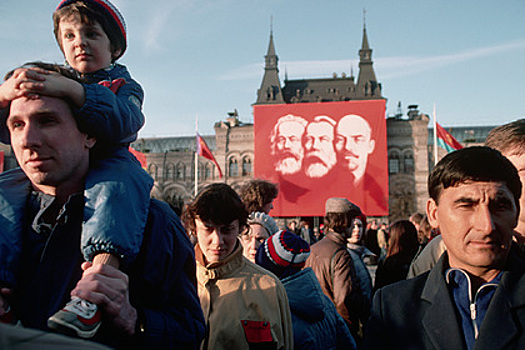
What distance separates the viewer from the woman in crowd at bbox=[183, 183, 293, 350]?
2.03 meters

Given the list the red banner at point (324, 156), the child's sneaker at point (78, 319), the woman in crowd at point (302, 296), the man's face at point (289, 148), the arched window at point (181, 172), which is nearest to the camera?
the child's sneaker at point (78, 319)

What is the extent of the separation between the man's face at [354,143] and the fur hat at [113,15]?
88.8ft

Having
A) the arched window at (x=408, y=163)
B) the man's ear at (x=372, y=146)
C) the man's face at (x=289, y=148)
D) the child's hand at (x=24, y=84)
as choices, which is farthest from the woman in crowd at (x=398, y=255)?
the arched window at (x=408, y=163)

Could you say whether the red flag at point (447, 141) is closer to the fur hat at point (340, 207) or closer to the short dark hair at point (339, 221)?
the fur hat at point (340, 207)

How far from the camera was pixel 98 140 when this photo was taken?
1401mm

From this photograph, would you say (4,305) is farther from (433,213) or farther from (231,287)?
(433,213)

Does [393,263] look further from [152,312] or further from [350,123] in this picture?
[350,123]

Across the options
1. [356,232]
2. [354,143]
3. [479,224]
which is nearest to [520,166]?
[479,224]

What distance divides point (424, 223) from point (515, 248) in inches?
152

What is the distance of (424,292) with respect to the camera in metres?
1.58

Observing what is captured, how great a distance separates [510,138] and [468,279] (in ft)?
2.98

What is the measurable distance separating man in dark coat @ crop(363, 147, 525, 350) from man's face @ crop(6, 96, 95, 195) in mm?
1330

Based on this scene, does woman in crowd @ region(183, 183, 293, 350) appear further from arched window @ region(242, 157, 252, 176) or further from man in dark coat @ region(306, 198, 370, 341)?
arched window @ region(242, 157, 252, 176)

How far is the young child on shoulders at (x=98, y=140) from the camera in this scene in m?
1.17
